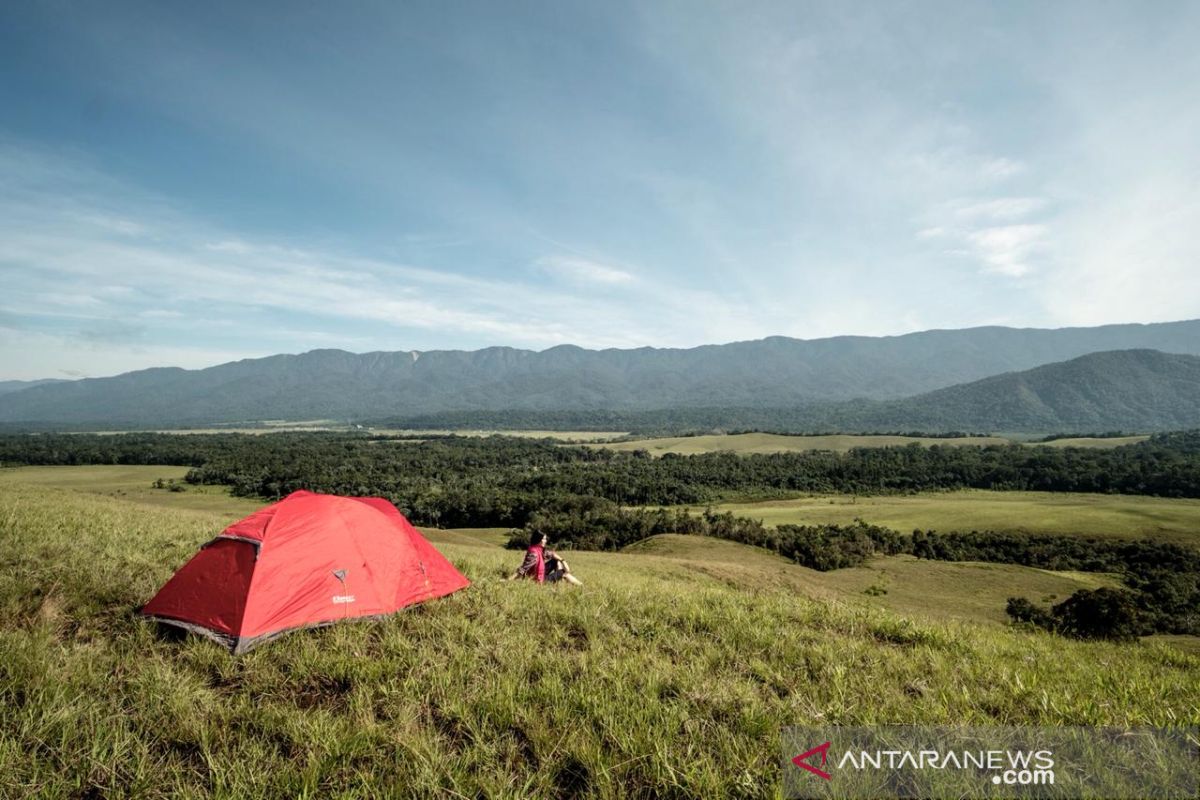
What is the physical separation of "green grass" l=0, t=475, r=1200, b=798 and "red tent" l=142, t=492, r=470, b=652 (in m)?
0.36

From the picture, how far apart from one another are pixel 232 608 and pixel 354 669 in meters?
2.17

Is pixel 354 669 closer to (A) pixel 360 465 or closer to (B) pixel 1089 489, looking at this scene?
(A) pixel 360 465

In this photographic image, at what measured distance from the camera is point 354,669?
5062 mm

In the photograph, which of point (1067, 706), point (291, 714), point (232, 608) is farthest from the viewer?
point (232, 608)

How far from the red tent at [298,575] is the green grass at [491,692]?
1.18ft

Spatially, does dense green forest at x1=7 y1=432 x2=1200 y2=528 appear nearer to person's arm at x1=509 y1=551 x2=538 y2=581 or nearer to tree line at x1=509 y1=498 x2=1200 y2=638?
tree line at x1=509 y1=498 x2=1200 y2=638

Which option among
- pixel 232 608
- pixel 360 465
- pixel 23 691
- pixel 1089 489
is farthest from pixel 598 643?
pixel 1089 489

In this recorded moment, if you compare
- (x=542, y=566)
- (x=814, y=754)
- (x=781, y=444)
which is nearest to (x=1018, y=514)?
(x=542, y=566)

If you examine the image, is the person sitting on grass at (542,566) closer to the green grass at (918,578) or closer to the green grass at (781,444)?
the green grass at (918,578)

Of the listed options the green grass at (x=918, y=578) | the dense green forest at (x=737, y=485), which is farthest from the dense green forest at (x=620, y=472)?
the green grass at (x=918, y=578)

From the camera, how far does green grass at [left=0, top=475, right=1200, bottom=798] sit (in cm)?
354

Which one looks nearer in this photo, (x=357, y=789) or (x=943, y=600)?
(x=357, y=789)

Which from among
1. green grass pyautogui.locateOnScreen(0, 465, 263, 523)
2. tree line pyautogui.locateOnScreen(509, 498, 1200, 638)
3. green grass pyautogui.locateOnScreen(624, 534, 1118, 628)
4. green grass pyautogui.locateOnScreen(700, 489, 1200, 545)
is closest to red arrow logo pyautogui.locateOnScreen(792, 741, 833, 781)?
green grass pyautogui.locateOnScreen(624, 534, 1118, 628)

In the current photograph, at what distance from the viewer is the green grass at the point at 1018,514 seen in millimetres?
66938
